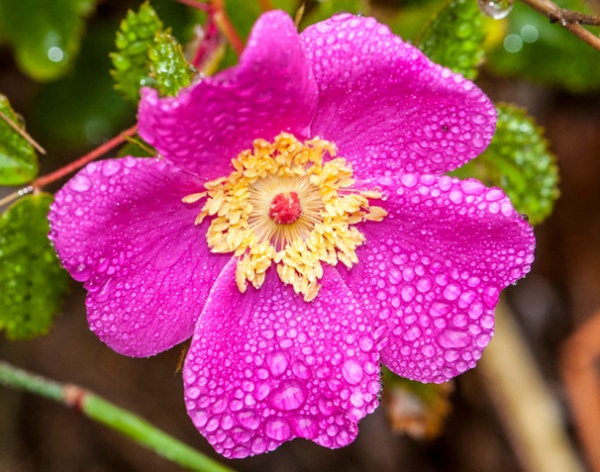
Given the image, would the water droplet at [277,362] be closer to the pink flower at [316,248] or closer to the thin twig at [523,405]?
the pink flower at [316,248]

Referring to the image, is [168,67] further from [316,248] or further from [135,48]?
[316,248]

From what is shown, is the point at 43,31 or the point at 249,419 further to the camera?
the point at 43,31

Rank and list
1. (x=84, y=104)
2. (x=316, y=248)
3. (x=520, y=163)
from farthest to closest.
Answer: (x=84, y=104)
(x=520, y=163)
(x=316, y=248)

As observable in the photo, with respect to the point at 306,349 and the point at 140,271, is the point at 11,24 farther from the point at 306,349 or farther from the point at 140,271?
the point at 306,349

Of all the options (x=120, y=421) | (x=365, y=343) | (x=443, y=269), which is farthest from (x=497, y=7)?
(x=120, y=421)

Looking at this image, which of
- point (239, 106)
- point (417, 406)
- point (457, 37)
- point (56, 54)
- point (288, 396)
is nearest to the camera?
point (239, 106)

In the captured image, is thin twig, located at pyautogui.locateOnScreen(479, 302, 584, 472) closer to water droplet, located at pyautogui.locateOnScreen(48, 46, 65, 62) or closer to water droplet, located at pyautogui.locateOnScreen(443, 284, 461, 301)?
water droplet, located at pyautogui.locateOnScreen(443, 284, 461, 301)

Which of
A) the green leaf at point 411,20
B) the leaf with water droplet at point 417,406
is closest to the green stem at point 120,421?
the leaf with water droplet at point 417,406

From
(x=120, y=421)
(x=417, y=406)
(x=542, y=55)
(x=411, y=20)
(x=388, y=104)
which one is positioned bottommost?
(x=417, y=406)

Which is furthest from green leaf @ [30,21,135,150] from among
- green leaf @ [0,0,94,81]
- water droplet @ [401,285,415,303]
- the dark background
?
water droplet @ [401,285,415,303]
